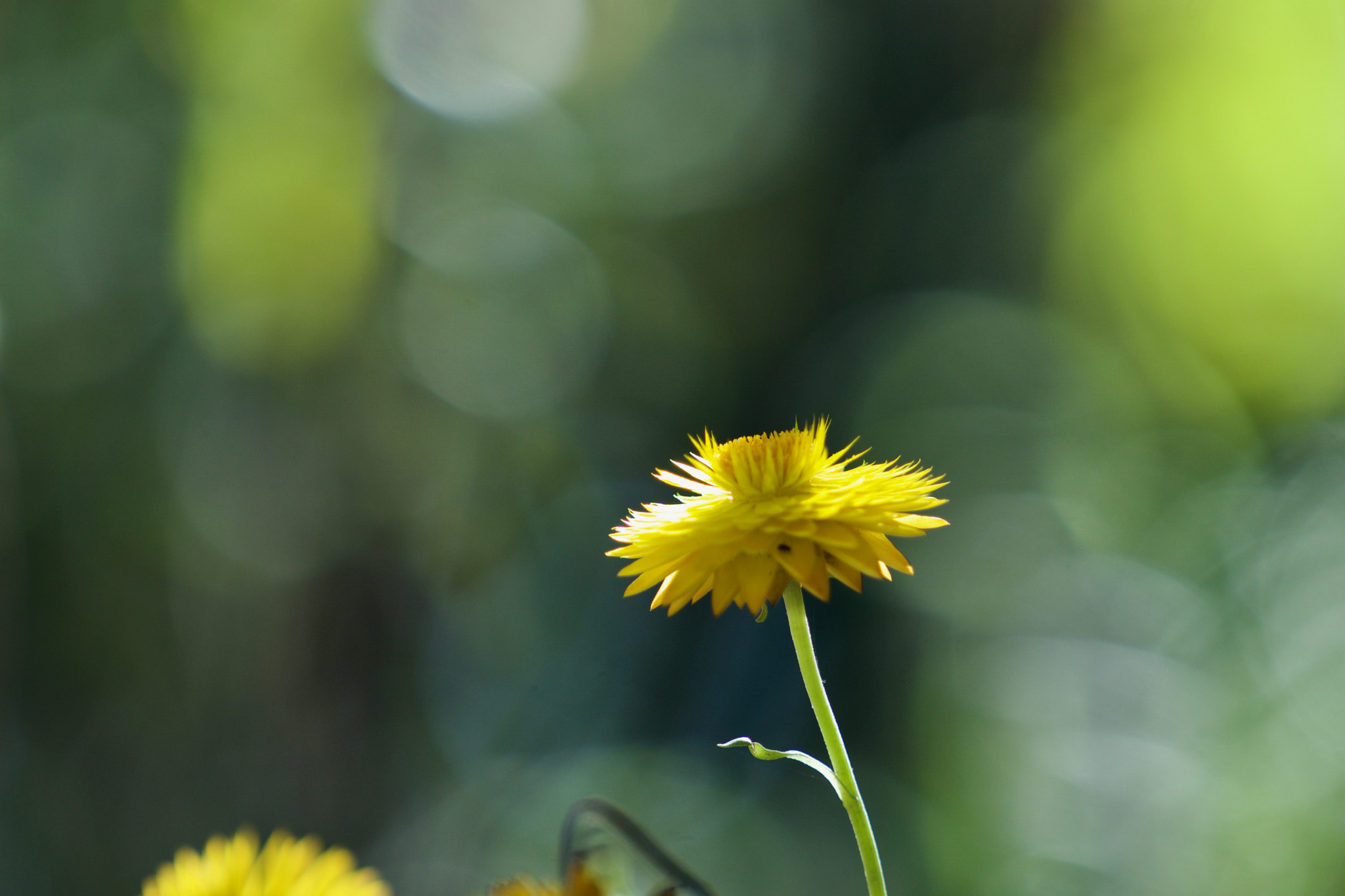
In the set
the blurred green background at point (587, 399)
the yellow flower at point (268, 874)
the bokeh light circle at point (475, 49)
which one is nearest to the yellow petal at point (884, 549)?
the yellow flower at point (268, 874)

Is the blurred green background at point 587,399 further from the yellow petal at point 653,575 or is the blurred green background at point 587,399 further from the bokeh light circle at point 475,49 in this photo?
the yellow petal at point 653,575

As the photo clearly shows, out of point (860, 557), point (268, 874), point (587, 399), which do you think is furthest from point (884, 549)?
point (587, 399)

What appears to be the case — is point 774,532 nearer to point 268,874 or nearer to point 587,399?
point 268,874

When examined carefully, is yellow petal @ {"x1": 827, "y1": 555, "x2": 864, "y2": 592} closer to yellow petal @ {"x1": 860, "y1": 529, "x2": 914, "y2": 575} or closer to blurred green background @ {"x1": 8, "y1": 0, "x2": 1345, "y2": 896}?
yellow petal @ {"x1": 860, "y1": 529, "x2": 914, "y2": 575}

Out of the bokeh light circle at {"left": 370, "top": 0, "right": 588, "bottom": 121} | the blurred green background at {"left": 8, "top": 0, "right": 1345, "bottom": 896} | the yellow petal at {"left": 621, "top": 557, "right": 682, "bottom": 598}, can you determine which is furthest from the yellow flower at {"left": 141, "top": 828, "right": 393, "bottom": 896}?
the bokeh light circle at {"left": 370, "top": 0, "right": 588, "bottom": 121}

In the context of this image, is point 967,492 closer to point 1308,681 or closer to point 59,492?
point 1308,681
